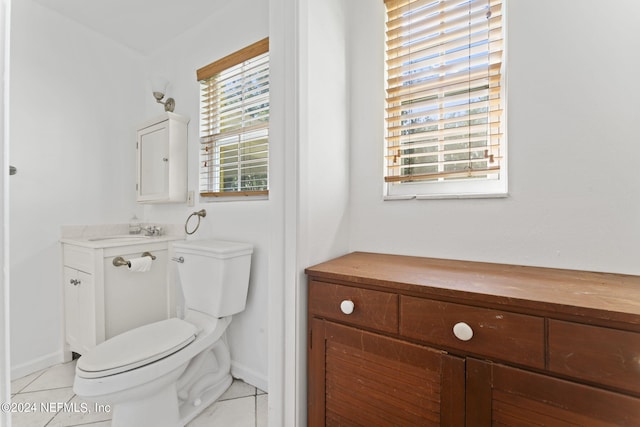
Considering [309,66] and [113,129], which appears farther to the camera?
[113,129]

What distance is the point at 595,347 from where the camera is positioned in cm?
63

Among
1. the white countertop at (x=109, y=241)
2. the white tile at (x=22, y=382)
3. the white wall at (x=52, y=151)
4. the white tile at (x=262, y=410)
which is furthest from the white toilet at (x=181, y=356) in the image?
the white wall at (x=52, y=151)

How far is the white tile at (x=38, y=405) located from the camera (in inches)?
56.0

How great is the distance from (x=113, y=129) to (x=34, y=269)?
1.17 m

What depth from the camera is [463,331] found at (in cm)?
76

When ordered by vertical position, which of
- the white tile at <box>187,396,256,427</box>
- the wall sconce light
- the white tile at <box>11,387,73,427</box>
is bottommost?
the white tile at <box>187,396,256,427</box>

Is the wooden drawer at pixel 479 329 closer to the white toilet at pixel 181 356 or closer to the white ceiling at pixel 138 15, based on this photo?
the white toilet at pixel 181 356

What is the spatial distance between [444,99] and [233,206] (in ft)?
4.35

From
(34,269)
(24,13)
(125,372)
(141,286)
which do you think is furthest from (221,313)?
(24,13)

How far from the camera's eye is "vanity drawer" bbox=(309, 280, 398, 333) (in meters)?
0.87

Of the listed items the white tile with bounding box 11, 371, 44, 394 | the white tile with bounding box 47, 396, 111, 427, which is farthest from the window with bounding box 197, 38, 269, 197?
the white tile with bounding box 11, 371, 44, 394

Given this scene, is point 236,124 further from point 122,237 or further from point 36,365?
point 36,365

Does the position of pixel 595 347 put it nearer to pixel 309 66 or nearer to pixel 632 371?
pixel 632 371

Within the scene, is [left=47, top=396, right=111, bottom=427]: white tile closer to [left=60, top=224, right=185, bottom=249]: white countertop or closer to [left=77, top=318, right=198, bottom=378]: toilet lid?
[left=77, top=318, right=198, bottom=378]: toilet lid
